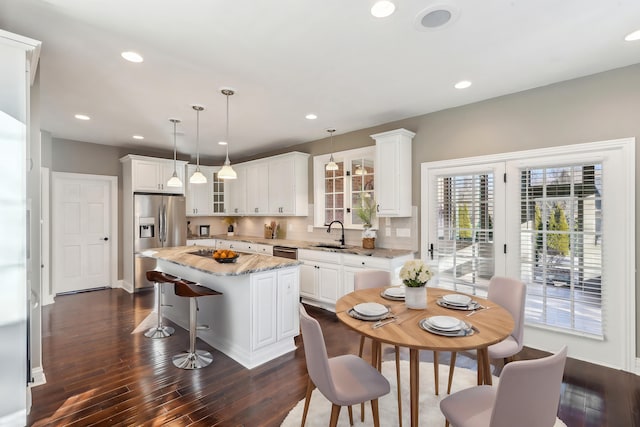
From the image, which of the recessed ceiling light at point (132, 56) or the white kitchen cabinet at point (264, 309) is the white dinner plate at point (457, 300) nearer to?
the white kitchen cabinet at point (264, 309)

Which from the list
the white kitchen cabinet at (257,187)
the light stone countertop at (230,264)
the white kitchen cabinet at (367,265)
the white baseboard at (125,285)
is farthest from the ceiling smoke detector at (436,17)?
the white baseboard at (125,285)

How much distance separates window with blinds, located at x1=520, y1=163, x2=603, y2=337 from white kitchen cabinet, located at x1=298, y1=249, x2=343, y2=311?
2181mm

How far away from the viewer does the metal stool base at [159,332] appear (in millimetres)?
3488

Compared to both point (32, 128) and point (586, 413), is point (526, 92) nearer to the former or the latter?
point (586, 413)

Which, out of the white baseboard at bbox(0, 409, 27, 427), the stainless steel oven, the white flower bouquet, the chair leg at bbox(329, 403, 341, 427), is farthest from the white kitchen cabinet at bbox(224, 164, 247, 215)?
the chair leg at bbox(329, 403, 341, 427)

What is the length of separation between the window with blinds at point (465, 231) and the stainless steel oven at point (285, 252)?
2029 millimetres

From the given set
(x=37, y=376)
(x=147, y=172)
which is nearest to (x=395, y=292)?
(x=37, y=376)

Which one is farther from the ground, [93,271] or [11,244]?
[11,244]

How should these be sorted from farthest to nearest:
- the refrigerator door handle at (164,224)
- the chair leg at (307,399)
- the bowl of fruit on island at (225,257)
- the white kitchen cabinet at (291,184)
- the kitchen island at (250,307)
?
1. the refrigerator door handle at (164,224)
2. the white kitchen cabinet at (291,184)
3. the bowl of fruit on island at (225,257)
4. the kitchen island at (250,307)
5. the chair leg at (307,399)

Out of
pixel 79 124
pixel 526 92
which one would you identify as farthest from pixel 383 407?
pixel 79 124

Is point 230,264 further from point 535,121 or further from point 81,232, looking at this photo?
point 81,232

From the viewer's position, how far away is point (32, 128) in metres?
2.42

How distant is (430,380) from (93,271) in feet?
19.3

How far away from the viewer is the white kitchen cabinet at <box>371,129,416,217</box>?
4043 millimetres
